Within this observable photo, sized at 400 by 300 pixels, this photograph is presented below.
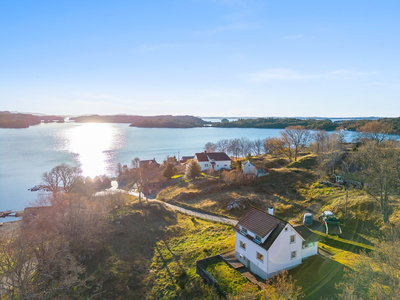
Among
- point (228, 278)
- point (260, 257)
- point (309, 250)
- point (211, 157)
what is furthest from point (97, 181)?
point (309, 250)

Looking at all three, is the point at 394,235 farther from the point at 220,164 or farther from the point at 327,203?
the point at 220,164

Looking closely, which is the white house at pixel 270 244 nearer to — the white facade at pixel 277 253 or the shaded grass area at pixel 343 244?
the white facade at pixel 277 253

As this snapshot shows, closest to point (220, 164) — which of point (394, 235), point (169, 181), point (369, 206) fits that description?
point (169, 181)

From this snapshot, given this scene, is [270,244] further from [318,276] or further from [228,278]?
[228,278]

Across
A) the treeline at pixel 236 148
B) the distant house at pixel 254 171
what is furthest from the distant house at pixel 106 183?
the distant house at pixel 254 171

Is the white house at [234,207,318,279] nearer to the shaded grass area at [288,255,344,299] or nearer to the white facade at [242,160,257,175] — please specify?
the shaded grass area at [288,255,344,299]

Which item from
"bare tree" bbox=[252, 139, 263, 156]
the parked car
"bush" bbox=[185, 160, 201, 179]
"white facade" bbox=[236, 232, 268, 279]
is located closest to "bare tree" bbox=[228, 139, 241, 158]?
"bare tree" bbox=[252, 139, 263, 156]
